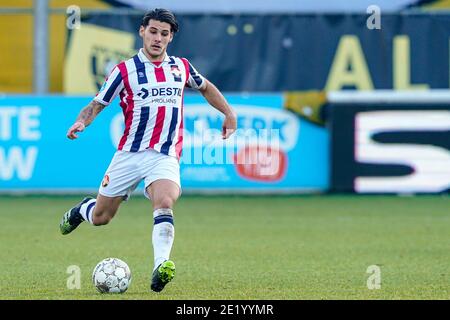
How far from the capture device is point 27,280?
364 inches

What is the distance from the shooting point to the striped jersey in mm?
9062

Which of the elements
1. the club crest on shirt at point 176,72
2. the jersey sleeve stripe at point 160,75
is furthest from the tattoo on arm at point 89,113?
the club crest on shirt at point 176,72

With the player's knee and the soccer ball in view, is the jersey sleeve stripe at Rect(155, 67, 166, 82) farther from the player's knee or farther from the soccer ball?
the soccer ball

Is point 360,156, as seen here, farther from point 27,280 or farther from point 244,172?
point 27,280

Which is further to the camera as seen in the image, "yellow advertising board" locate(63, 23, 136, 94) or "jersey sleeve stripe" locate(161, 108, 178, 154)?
"yellow advertising board" locate(63, 23, 136, 94)

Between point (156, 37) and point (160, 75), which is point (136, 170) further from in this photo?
point (156, 37)

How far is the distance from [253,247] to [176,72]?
3.16 meters

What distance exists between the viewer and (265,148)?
17.7 metres

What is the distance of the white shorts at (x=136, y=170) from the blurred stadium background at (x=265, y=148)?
28.8 inches

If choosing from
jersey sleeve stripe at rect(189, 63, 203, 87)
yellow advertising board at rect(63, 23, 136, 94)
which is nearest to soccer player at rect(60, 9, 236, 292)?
jersey sleeve stripe at rect(189, 63, 203, 87)

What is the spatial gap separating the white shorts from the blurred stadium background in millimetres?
732

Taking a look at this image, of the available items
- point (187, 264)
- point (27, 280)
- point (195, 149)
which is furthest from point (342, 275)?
point (195, 149)

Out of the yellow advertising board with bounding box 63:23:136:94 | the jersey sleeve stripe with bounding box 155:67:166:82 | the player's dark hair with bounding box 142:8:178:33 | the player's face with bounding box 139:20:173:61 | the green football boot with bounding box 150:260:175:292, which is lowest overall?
the green football boot with bounding box 150:260:175:292

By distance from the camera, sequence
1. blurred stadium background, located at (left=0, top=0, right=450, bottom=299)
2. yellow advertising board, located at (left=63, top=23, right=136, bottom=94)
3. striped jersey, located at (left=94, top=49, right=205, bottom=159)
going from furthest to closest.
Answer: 1. yellow advertising board, located at (left=63, top=23, right=136, bottom=94)
2. blurred stadium background, located at (left=0, top=0, right=450, bottom=299)
3. striped jersey, located at (left=94, top=49, right=205, bottom=159)
